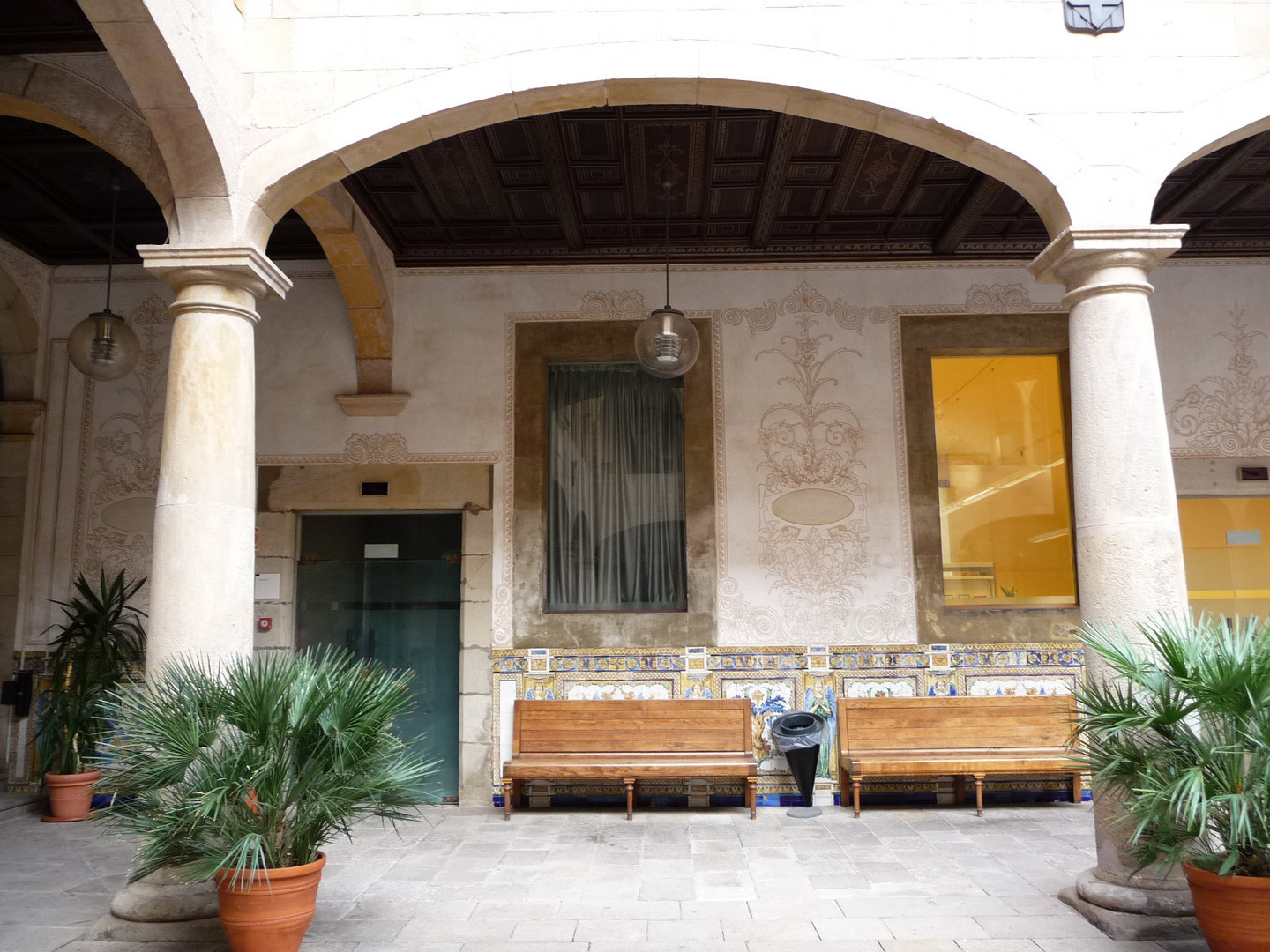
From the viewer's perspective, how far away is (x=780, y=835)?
632 centimetres

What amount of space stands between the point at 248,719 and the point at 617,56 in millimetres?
3475

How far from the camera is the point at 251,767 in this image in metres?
3.85

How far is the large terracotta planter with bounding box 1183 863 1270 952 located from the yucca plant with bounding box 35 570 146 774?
6360 mm

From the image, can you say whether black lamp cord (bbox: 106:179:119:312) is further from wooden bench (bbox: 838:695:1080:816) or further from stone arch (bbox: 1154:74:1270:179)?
stone arch (bbox: 1154:74:1270:179)

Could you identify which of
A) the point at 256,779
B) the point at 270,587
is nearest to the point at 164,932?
the point at 256,779

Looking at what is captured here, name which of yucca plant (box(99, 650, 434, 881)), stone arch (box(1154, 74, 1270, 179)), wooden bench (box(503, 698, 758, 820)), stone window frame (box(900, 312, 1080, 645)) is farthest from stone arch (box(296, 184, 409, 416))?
stone arch (box(1154, 74, 1270, 179))

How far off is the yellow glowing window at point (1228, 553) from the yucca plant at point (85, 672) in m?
7.83

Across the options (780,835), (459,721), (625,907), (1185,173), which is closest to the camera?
(625,907)

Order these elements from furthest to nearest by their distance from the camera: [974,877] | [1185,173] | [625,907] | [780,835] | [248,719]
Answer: [1185,173]
[780,835]
[974,877]
[625,907]
[248,719]

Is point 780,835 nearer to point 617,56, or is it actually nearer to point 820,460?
point 820,460

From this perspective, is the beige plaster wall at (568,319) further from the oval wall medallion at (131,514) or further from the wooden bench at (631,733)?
the wooden bench at (631,733)

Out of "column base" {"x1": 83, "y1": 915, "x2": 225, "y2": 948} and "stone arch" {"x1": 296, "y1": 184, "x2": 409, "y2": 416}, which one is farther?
"stone arch" {"x1": 296, "y1": 184, "x2": 409, "y2": 416}

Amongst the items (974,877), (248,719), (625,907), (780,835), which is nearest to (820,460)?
(780,835)

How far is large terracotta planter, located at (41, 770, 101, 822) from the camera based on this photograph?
22.4ft
